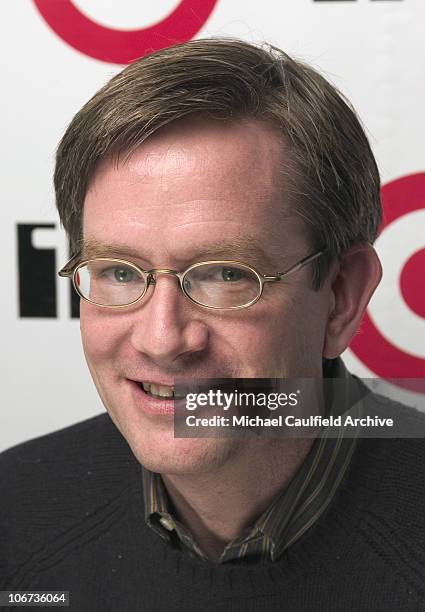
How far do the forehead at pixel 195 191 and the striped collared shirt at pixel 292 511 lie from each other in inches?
13.2

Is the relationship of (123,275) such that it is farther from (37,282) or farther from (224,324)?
(37,282)

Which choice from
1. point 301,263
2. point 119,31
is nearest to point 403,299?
point 301,263

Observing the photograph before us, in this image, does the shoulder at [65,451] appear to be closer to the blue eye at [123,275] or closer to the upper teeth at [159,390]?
the upper teeth at [159,390]

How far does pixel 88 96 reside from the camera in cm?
172

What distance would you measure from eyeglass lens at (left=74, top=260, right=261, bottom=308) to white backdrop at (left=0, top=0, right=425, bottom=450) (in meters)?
0.60

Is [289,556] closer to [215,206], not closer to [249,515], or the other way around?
[249,515]

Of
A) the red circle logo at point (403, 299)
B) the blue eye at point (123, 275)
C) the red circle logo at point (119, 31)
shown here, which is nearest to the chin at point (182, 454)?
the blue eye at point (123, 275)

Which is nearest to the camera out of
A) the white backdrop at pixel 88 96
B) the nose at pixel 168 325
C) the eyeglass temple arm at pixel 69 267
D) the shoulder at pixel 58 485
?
the nose at pixel 168 325

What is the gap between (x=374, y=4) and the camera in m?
1.60

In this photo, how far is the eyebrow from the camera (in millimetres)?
1094

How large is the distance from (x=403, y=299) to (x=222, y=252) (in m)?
0.67

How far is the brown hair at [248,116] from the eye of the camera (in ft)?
3.72

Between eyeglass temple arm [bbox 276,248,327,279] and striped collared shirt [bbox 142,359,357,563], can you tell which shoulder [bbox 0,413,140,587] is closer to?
striped collared shirt [bbox 142,359,357,563]

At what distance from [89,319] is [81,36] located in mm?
761
